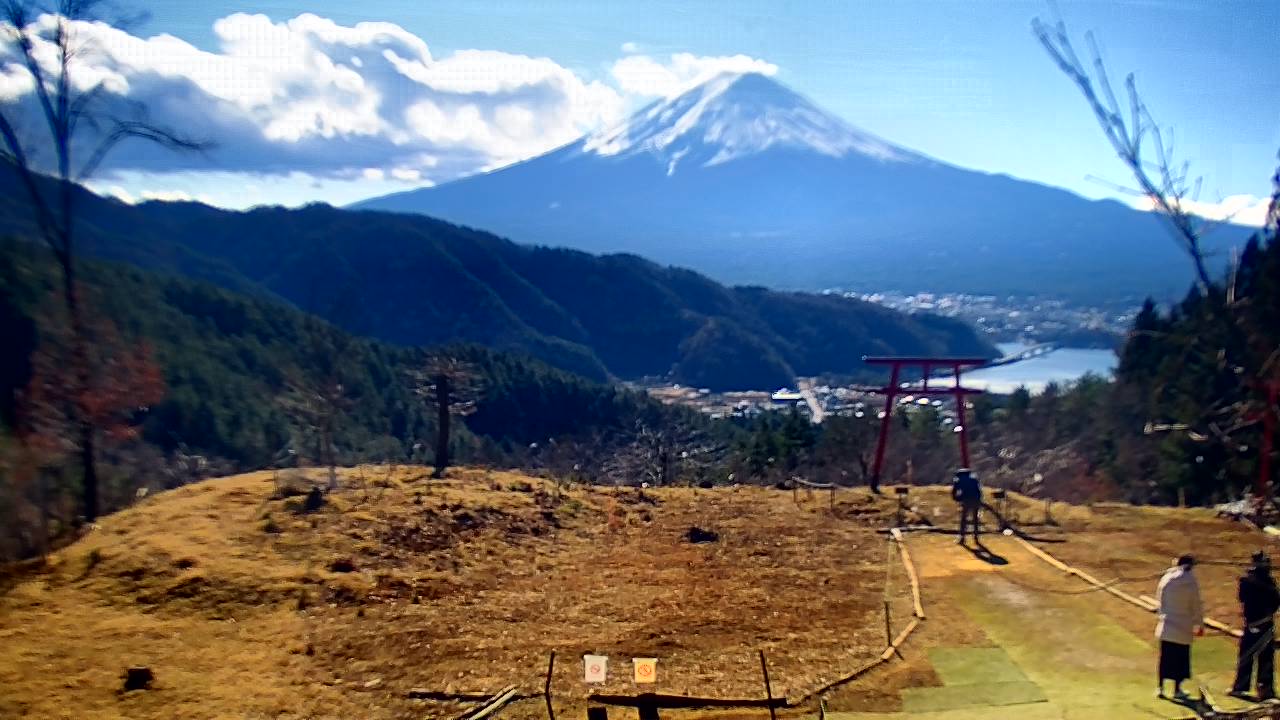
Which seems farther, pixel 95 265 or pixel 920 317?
pixel 920 317

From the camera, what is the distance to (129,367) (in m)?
13.7

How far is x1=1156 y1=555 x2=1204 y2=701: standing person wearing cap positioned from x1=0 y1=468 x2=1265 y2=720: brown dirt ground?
1.66m

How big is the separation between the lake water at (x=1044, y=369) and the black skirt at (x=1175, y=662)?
59979mm

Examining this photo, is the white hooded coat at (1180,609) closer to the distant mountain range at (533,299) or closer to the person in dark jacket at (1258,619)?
the person in dark jacket at (1258,619)

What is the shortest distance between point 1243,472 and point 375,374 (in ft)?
133

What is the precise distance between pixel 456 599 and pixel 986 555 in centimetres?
637

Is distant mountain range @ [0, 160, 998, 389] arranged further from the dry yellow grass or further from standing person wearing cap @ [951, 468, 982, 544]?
standing person wearing cap @ [951, 468, 982, 544]

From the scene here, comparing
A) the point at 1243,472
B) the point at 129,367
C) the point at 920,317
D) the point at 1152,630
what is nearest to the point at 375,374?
the point at 129,367

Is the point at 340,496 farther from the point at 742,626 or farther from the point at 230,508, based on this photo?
the point at 742,626

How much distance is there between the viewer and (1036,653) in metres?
7.91

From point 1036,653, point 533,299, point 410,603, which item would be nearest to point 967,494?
point 1036,653

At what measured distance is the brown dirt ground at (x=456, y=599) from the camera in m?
7.17

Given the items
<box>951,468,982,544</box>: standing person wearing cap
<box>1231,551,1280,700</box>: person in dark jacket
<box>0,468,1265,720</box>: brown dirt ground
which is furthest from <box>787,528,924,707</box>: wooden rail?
<box>1231,551,1280,700</box>: person in dark jacket

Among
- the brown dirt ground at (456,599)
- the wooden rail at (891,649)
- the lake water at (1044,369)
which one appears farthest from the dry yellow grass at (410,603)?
the lake water at (1044,369)
